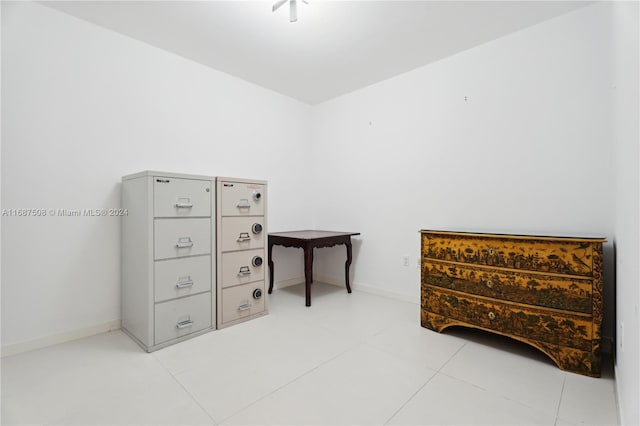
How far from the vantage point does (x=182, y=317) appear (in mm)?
1977

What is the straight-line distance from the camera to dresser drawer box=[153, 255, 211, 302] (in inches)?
73.9

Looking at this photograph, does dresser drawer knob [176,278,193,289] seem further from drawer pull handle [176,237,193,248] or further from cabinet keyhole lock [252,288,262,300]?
cabinet keyhole lock [252,288,262,300]

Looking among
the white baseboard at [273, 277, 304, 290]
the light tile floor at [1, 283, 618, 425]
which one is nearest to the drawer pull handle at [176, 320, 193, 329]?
the light tile floor at [1, 283, 618, 425]

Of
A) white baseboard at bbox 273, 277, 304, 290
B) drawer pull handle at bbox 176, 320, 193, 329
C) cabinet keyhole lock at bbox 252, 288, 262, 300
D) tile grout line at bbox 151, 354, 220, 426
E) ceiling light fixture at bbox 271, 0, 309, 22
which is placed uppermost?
ceiling light fixture at bbox 271, 0, 309, 22

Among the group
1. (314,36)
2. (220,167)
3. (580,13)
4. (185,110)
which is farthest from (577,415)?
(185,110)

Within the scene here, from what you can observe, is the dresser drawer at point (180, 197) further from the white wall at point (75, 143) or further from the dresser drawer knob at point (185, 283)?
the white wall at point (75, 143)

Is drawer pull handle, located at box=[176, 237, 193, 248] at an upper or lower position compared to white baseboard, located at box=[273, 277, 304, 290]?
upper

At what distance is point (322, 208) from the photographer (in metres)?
3.62

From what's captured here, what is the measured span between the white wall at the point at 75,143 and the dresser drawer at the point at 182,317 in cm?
61

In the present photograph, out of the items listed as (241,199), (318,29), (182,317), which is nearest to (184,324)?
(182,317)

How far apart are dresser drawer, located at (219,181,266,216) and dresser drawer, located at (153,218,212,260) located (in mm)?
199

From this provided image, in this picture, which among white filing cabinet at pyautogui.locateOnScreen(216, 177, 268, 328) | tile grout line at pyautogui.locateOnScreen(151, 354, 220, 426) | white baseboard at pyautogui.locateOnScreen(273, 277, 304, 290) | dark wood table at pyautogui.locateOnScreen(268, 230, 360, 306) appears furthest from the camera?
white baseboard at pyautogui.locateOnScreen(273, 277, 304, 290)

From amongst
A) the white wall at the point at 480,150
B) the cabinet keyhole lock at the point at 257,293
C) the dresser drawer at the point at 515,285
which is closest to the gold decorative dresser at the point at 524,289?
the dresser drawer at the point at 515,285

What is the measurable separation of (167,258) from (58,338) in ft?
3.09
